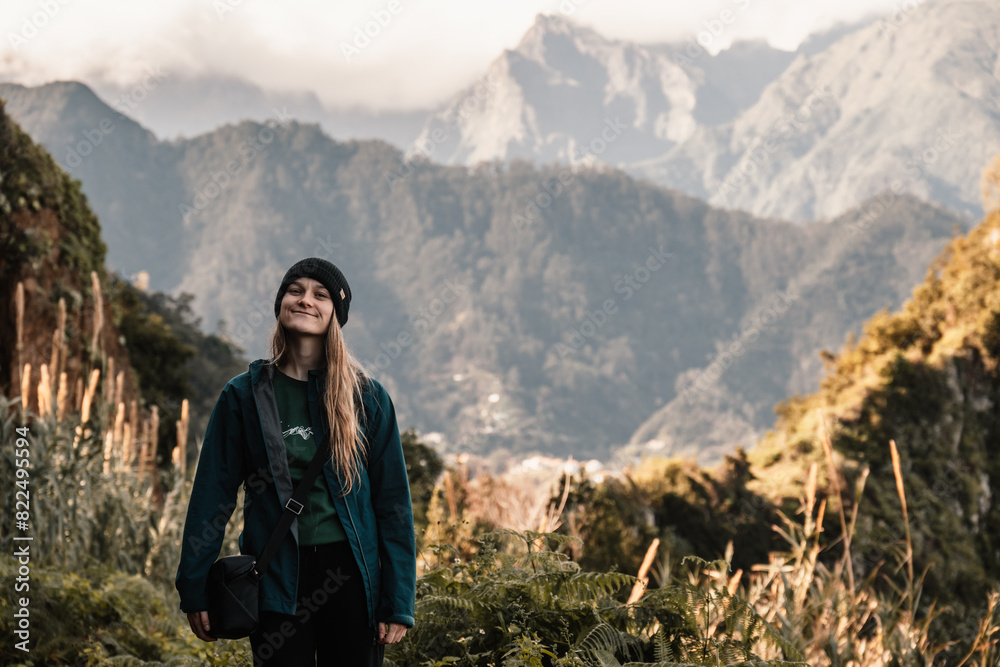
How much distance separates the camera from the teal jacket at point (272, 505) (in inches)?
62.5

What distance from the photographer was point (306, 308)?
174cm

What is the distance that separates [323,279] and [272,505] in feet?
1.71

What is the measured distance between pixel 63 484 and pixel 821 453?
9020 millimetres

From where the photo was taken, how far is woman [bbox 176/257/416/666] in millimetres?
1604

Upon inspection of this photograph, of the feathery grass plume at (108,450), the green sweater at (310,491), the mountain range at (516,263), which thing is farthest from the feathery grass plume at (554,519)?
the mountain range at (516,263)

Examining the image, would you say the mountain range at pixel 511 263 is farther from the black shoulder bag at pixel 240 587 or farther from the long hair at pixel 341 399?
the black shoulder bag at pixel 240 587

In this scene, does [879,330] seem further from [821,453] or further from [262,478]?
[262,478]

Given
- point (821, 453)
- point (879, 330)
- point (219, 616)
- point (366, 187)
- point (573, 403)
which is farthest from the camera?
point (366, 187)

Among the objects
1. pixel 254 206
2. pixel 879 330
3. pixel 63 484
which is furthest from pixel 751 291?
pixel 63 484

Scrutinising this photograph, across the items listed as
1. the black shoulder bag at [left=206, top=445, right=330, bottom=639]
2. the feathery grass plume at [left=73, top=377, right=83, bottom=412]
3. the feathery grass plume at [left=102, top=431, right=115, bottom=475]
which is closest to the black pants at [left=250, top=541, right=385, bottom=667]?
the black shoulder bag at [left=206, top=445, right=330, bottom=639]

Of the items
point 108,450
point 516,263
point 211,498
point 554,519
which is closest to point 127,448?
point 108,450

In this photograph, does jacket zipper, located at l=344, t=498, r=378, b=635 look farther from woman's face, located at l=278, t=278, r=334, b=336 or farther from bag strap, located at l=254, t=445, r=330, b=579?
woman's face, located at l=278, t=278, r=334, b=336

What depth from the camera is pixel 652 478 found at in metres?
9.02

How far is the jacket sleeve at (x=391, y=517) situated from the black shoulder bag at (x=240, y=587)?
0.69 feet
